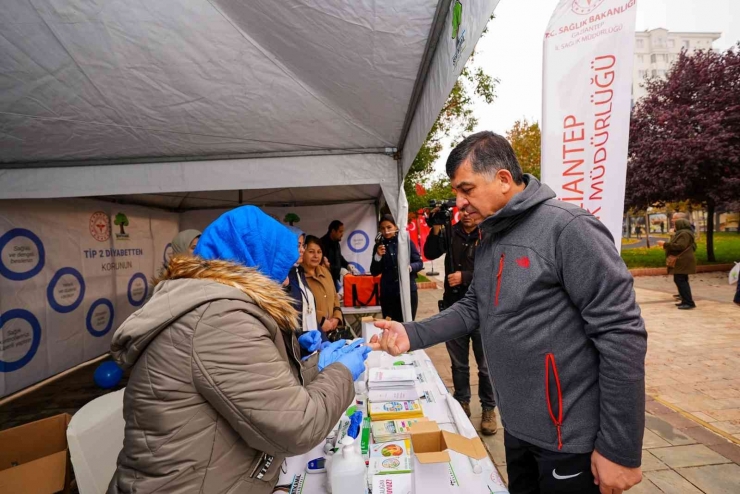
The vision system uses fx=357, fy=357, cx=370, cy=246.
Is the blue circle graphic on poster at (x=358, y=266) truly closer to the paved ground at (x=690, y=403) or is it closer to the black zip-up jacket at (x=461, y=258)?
the paved ground at (x=690, y=403)

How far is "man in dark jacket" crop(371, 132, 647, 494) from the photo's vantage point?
1.06 metres

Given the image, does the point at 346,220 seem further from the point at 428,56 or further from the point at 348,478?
the point at 348,478

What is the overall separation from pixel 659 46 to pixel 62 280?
2802 inches

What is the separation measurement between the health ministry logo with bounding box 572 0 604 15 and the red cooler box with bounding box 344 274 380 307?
421 cm

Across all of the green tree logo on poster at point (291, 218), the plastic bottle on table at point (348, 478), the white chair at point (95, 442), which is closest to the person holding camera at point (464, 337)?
the plastic bottle on table at point (348, 478)

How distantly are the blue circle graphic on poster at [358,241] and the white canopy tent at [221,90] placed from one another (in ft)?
11.4

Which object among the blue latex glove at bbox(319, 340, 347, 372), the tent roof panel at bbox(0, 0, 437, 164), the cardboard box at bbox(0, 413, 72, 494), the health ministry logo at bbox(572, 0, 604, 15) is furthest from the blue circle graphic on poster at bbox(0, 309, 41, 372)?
the health ministry logo at bbox(572, 0, 604, 15)

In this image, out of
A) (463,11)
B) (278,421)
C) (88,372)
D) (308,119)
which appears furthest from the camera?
(88,372)

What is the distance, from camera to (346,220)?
748cm

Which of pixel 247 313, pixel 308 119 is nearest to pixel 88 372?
pixel 308 119

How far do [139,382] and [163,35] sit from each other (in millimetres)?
2349

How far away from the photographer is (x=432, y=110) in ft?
7.94

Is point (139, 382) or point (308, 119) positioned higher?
point (308, 119)

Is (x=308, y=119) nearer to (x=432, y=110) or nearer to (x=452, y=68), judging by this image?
(x=432, y=110)
